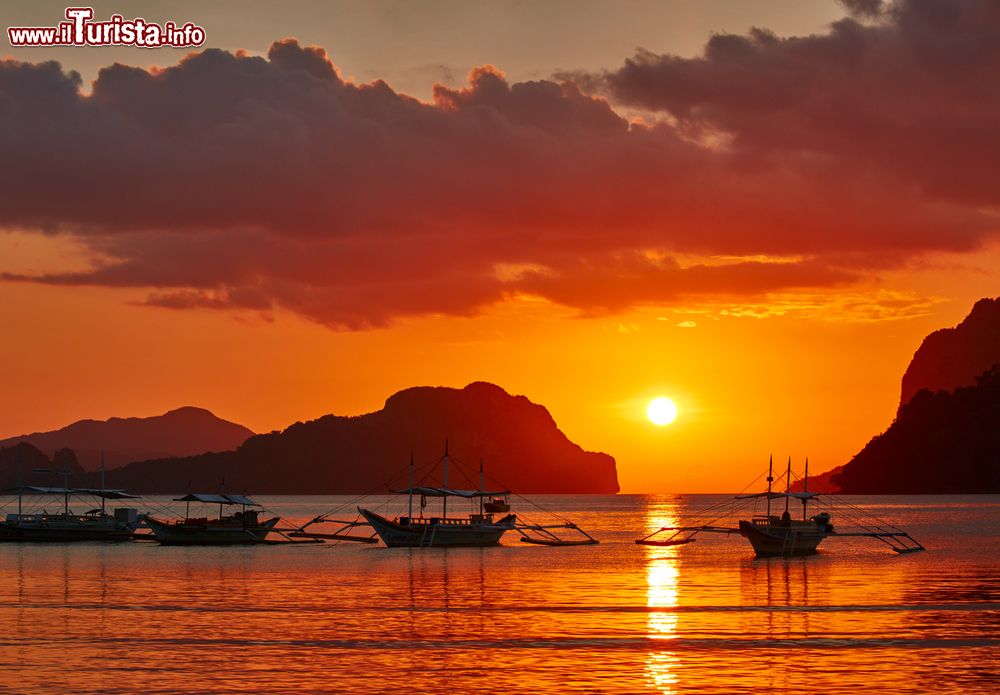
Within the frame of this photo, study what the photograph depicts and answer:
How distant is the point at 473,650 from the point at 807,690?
1533cm

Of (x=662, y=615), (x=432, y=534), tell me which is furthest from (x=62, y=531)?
(x=662, y=615)

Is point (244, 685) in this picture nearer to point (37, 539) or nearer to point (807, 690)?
point (807, 690)

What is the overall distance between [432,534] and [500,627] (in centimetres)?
→ 7460

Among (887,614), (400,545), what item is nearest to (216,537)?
(400,545)

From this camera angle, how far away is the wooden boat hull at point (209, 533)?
465ft

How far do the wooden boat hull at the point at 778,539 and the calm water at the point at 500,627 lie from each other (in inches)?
215

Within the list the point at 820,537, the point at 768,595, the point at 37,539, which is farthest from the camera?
the point at 37,539

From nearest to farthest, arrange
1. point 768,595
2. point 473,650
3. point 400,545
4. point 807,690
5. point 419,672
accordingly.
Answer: point 807,690 < point 419,672 < point 473,650 < point 768,595 < point 400,545

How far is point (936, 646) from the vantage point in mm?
53062

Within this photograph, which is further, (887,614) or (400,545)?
(400,545)

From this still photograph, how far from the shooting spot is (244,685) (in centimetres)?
4394

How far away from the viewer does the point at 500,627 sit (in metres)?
60.9

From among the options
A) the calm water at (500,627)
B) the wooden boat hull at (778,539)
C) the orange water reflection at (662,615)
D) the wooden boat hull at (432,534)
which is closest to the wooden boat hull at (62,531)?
the wooden boat hull at (432,534)

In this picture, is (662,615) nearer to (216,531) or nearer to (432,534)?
(432,534)
